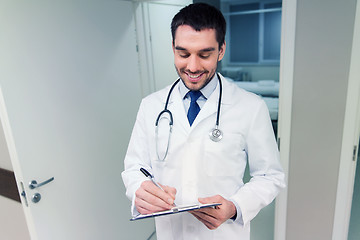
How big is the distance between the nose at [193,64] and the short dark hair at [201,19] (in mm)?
94

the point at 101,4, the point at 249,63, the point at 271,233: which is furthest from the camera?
the point at 249,63

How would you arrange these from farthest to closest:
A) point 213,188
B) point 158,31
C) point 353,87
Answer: point 158,31 < point 353,87 < point 213,188

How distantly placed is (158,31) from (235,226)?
1393mm

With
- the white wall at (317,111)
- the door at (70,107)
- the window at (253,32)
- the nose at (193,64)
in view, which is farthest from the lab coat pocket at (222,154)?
the window at (253,32)

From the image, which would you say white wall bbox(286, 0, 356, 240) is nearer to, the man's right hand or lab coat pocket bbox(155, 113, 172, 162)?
lab coat pocket bbox(155, 113, 172, 162)

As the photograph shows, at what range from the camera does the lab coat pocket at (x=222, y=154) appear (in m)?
0.99

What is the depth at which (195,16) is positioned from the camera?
869mm

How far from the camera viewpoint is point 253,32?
5.55 m

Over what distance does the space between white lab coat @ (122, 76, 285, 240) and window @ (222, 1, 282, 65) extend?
474cm

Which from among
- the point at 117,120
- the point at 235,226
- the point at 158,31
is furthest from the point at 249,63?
the point at 235,226

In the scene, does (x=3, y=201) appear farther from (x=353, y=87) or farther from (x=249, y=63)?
(x=249, y=63)

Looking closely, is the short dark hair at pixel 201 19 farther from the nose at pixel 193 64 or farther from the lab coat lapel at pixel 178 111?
the lab coat lapel at pixel 178 111

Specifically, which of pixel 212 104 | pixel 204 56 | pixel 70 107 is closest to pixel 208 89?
pixel 212 104

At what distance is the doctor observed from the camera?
0.89 m
